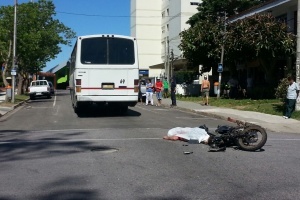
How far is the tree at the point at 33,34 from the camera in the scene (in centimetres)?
3831

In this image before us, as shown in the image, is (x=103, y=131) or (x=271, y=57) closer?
(x=103, y=131)

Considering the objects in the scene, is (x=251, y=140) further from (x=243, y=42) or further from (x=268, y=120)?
(x=243, y=42)

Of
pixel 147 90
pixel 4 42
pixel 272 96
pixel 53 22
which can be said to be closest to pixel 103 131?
pixel 147 90

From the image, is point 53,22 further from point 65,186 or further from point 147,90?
point 65,186

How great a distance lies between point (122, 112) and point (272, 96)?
11996mm

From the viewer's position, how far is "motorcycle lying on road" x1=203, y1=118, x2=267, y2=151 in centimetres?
999

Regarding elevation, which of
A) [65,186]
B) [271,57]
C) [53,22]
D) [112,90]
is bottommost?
Result: [65,186]

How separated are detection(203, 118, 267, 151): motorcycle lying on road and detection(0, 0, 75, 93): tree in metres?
29.1

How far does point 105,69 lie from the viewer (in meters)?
17.9

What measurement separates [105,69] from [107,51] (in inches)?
28.9

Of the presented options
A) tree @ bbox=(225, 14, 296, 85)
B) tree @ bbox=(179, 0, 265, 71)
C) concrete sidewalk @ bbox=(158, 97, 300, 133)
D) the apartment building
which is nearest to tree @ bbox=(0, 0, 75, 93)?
tree @ bbox=(179, 0, 265, 71)

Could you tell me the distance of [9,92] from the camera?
30172mm

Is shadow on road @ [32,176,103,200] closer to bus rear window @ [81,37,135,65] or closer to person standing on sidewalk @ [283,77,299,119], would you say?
bus rear window @ [81,37,135,65]

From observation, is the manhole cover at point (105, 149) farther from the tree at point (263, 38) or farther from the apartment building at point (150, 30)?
the apartment building at point (150, 30)
